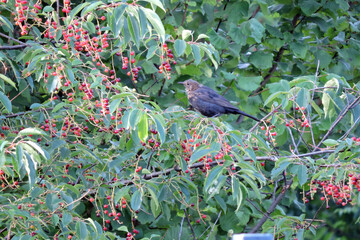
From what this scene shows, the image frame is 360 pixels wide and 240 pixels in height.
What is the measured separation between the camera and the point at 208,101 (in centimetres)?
623

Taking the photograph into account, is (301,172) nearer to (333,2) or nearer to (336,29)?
(333,2)

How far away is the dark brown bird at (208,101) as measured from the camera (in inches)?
233

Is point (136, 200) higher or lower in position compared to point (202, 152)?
lower

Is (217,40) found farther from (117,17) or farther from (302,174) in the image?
(117,17)

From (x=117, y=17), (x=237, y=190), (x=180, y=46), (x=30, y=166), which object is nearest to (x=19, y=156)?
(x=30, y=166)

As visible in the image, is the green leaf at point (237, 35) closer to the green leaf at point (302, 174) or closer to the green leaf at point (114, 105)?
the green leaf at point (302, 174)

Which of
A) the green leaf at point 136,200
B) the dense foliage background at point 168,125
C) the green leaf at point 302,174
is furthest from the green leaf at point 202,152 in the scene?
the green leaf at point 302,174

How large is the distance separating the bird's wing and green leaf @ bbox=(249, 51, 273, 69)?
45cm

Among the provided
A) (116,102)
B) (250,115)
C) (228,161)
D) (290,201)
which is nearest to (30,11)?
(116,102)

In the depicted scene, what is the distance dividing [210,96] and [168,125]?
252cm

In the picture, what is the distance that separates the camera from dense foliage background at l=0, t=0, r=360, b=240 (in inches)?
130

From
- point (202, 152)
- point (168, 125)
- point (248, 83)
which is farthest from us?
point (248, 83)

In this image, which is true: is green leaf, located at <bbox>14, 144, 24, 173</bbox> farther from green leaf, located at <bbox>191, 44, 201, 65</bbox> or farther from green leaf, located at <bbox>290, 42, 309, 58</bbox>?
green leaf, located at <bbox>290, 42, 309, 58</bbox>

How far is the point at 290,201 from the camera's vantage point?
5754mm
